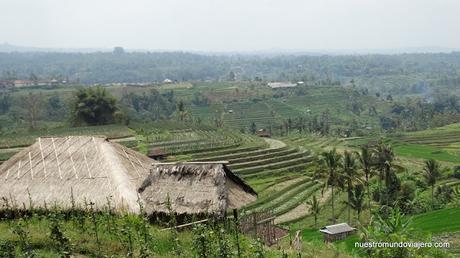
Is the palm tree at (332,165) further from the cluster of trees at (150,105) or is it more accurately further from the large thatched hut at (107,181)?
the cluster of trees at (150,105)

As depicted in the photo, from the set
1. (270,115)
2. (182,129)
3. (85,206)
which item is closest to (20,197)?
(85,206)

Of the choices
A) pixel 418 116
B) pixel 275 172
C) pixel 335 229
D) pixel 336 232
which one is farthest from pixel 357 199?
pixel 418 116

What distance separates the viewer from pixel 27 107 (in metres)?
87.5

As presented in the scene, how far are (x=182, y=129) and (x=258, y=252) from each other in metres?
44.1

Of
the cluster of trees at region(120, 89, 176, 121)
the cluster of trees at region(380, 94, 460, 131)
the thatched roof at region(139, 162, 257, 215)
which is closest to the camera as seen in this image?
the thatched roof at region(139, 162, 257, 215)

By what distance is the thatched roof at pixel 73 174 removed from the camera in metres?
15.2

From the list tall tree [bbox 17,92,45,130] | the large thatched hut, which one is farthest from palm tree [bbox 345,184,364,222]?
tall tree [bbox 17,92,45,130]

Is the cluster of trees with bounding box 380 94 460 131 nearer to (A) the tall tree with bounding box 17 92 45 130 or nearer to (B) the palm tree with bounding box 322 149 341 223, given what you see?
(A) the tall tree with bounding box 17 92 45 130

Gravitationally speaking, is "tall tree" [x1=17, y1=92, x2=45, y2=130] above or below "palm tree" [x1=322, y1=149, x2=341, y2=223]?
below

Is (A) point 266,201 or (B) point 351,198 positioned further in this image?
(A) point 266,201

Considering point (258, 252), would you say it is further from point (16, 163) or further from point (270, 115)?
point (270, 115)

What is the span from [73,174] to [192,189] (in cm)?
430

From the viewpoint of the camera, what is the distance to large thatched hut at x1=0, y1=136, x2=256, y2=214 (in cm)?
1445

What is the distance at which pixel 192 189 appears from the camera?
14578 millimetres
